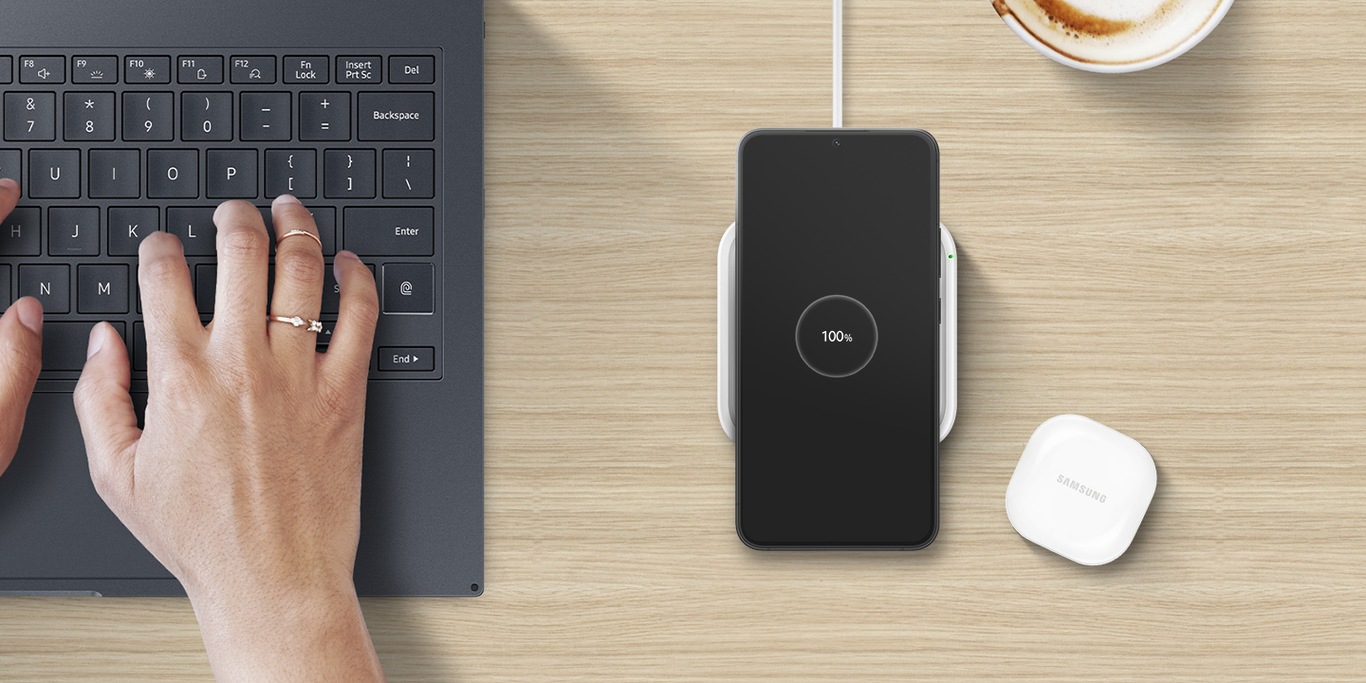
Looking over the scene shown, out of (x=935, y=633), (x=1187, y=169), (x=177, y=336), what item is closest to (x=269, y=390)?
(x=177, y=336)

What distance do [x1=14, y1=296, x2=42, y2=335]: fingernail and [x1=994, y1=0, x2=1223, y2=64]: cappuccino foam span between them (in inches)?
24.1

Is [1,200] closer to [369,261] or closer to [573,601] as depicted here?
[369,261]

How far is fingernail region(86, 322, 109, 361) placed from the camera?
2.09ft

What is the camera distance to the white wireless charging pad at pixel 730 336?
26.4 inches

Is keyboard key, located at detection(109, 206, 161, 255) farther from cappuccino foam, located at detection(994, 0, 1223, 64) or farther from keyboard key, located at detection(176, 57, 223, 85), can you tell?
cappuccino foam, located at detection(994, 0, 1223, 64)

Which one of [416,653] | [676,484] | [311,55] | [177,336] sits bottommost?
[416,653]

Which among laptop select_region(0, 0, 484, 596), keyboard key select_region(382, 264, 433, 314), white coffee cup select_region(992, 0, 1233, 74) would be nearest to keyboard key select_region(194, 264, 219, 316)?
laptop select_region(0, 0, 484, 596)

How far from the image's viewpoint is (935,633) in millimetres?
677

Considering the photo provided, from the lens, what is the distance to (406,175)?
25.8 inches

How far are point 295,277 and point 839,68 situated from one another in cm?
36

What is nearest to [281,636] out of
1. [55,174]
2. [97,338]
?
[97,338]

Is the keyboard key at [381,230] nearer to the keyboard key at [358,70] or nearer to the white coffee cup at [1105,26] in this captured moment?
the keyboard key at [358,70]

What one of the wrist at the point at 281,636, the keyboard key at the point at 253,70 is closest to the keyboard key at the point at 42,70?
the keyboard key at the point at 253,70

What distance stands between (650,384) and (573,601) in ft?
0.48
